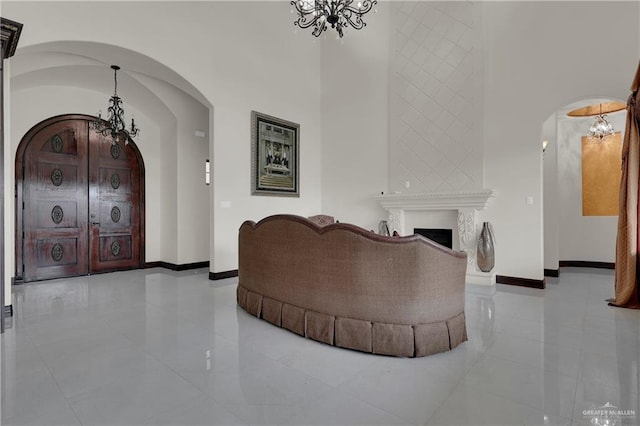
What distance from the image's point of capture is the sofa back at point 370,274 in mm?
2398

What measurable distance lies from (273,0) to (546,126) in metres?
5.70

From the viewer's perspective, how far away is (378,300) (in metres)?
2.45

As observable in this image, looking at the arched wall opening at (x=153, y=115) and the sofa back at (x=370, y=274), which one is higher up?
the arched wall opening at (x=153, y=115)

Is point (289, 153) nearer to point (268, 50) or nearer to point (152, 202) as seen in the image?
point (268, 50)

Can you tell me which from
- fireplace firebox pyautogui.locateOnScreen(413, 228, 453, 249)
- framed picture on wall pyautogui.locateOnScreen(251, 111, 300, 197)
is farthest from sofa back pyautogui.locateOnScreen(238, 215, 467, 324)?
framed picture on wall pyautogui.locateOnScreen(251, 111, 300, 197)

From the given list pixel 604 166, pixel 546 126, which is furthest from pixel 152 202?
pixel 604 166


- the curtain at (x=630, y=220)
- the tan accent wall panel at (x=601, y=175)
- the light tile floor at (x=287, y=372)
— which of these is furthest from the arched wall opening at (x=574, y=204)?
the light tile floor at (x=287, y=372)

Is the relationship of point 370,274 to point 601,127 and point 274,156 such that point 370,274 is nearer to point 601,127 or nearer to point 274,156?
point 274,156

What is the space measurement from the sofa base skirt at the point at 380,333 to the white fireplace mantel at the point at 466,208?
251 centimetres

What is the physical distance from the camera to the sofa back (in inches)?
94.4

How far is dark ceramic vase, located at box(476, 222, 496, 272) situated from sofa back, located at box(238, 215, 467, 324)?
2522 mm

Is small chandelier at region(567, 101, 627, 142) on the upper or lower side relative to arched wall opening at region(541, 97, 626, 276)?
upper

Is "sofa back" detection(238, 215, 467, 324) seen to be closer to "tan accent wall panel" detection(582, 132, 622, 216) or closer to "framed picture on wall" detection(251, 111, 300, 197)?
"framed picture on wall" detection(251, 111, 300, 197)

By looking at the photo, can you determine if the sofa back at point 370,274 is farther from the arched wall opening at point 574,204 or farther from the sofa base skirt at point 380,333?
the arched wall opening at point 574,204
